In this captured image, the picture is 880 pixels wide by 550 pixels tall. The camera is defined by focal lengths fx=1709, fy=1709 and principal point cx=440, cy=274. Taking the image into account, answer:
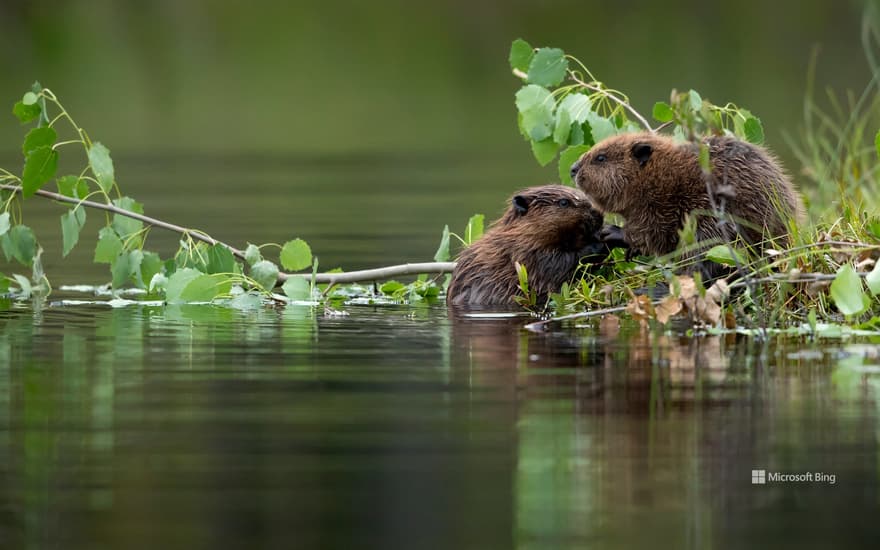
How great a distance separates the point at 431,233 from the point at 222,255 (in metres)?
4.66

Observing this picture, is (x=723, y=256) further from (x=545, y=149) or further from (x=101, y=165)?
(x=101, y=165)

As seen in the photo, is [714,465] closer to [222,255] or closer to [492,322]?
[492,322]

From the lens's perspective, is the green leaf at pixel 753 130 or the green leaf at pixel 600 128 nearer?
the green leaf at pixel 753 130

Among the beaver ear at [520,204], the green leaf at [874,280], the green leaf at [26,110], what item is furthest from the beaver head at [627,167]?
the green leaf at [26,110]

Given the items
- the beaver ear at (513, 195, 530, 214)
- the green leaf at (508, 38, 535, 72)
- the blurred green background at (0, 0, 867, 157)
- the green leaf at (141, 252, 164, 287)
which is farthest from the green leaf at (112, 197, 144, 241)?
the blurred green background at (0, 0, 867, 157)

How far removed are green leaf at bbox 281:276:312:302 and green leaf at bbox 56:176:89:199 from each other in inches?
45.2

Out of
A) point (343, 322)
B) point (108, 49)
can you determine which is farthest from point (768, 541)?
point (108, 49)

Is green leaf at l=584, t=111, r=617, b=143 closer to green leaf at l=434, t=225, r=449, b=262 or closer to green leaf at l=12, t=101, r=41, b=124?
green leaf at l=434, t=225, r=449, b=262

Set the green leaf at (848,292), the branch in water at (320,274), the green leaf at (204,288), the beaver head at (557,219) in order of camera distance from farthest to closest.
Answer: the branch in water at (320,274) < the beaver head at (557,219) < the green leaf at (204,288) < the green leaf at (848,292)

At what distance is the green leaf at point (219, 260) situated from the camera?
866 centimetres

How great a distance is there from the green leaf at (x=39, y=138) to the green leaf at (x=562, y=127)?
2.47m

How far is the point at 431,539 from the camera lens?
4.13 meters

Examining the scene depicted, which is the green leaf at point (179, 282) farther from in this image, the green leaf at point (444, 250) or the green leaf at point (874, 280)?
the green leaf at point (874, 280)

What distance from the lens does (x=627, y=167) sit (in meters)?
7.93
